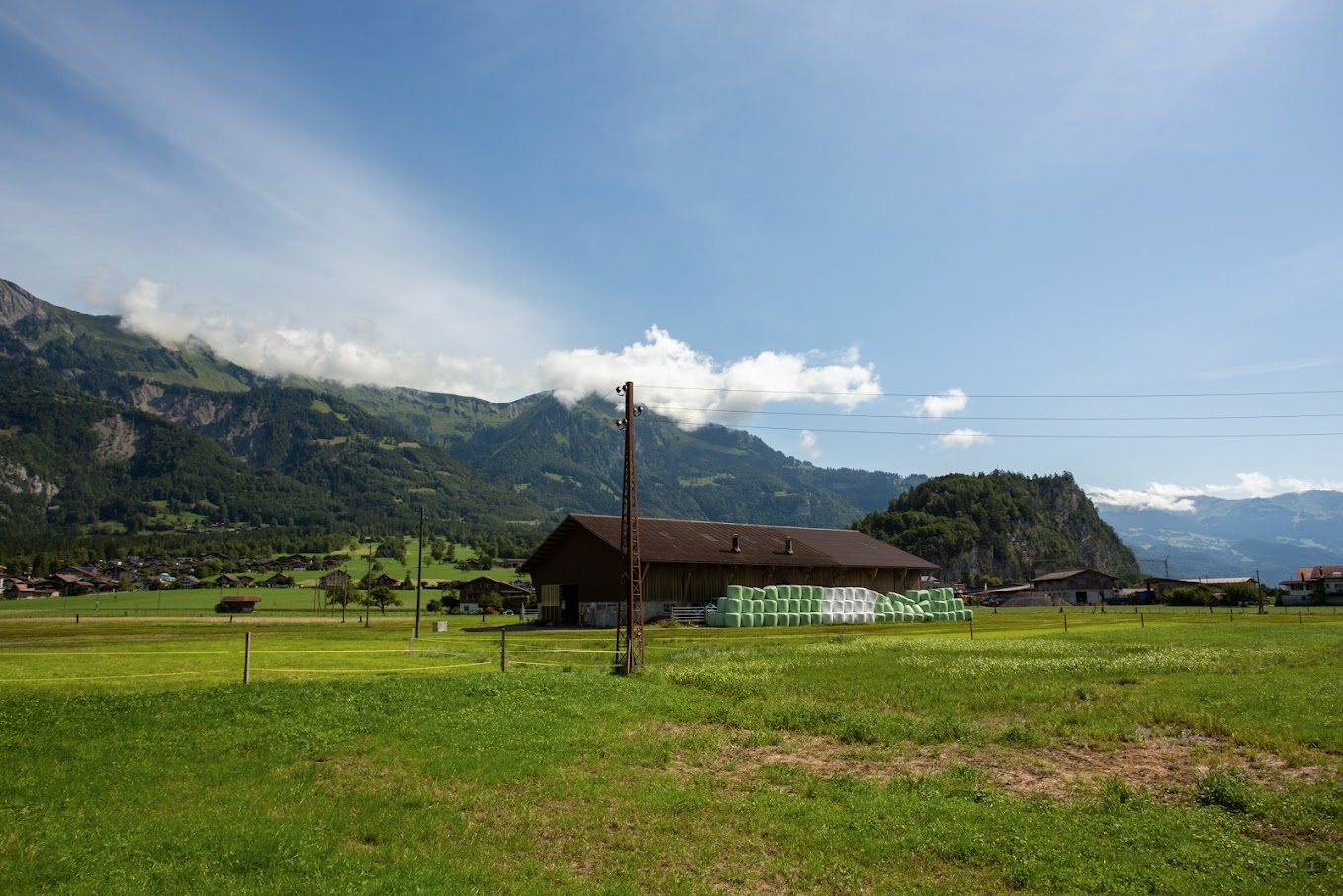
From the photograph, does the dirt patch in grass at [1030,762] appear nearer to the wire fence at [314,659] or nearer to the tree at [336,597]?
the wire fence at [314,659]

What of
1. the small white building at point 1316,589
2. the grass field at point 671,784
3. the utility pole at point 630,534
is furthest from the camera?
the small white building at point 1316,589

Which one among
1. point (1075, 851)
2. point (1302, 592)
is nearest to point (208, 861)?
point (1075, 851)

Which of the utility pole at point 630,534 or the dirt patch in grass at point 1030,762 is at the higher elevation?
the utility pole at point 630,534

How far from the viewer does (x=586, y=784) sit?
14.8 m

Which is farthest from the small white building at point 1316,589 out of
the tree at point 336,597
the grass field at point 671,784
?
the tree at point 336,597

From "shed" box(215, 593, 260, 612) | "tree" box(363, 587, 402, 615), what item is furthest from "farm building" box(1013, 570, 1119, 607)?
"shed" box(215, 593, 260, 612)

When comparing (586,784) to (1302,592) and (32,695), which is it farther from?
(1302,592)

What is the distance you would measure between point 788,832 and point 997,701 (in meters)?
13.6

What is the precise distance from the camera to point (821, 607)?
80875 millimetres

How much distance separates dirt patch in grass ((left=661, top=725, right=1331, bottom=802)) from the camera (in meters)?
14.7

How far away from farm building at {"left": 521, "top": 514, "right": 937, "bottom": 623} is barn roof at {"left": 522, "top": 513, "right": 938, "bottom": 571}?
125 millimetres

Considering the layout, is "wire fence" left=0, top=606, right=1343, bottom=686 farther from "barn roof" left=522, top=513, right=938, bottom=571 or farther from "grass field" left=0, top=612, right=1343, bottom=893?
"barn roof" left=522, top=513, right=938, bottom=571

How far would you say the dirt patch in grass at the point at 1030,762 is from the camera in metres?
14.7

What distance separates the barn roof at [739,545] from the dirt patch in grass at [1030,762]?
5444 centimetres
